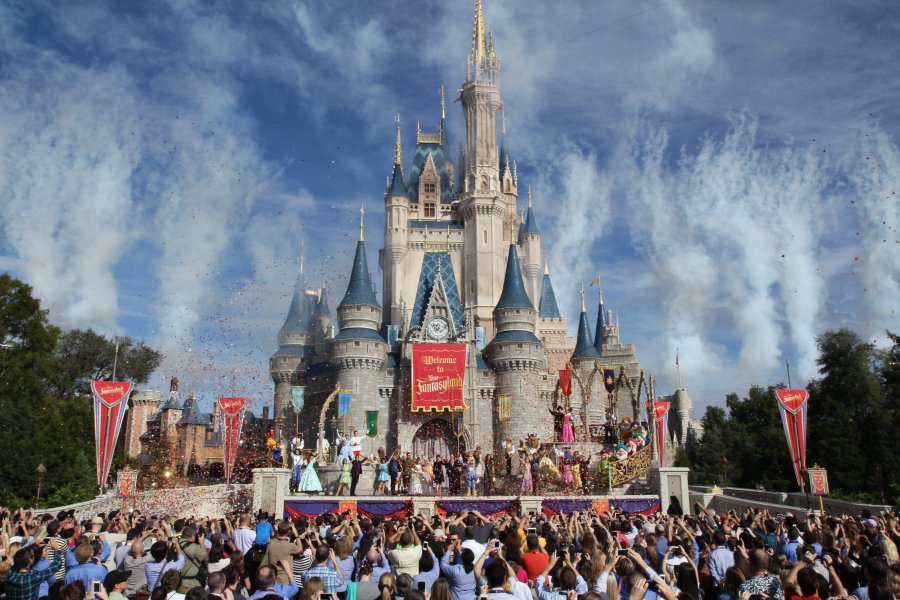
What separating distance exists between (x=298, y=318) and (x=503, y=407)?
54.0 ft

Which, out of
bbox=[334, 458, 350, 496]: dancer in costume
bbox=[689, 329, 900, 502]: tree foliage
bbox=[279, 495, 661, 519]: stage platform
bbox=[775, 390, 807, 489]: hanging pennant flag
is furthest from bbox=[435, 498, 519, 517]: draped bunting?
bbox=[689, 329, 900, 502]: tree foliage

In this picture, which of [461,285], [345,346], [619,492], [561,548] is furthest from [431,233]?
[561,548]

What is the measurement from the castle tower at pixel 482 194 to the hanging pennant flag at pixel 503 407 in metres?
7.57

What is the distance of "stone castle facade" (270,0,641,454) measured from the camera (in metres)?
41.0

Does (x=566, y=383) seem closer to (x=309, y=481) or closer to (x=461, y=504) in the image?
(x=461, y=504)

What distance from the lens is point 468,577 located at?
6.86 meters

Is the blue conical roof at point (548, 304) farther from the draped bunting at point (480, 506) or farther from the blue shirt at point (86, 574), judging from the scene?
the blue shirt at point (86, 574)

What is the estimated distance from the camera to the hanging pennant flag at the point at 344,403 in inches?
1505

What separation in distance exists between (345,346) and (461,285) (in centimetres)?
1177

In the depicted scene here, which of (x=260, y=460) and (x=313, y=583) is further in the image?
(x=260, y=460)

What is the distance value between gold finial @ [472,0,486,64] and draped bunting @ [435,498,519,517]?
126 feet

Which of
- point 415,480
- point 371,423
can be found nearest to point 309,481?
point 415,480

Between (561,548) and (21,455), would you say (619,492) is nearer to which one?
(561,548)

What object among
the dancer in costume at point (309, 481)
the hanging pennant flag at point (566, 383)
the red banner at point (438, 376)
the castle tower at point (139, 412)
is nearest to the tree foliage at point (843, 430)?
the hanging pennant flag at point (566, 383)
